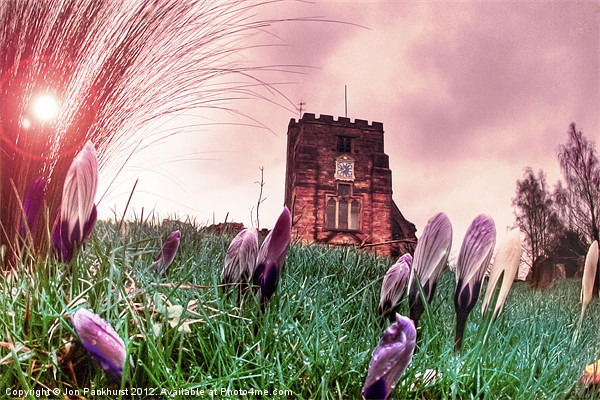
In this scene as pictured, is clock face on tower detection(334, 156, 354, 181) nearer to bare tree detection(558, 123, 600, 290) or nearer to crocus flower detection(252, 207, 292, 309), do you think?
bare tree detection(558, 123, 600, 290)

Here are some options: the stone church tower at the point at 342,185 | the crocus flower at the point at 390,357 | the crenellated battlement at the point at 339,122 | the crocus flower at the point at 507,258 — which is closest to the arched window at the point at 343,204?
the stone church tower at the point at 342,185

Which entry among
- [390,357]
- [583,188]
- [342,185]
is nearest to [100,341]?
[390,357]

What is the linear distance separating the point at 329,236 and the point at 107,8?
3.06 feet

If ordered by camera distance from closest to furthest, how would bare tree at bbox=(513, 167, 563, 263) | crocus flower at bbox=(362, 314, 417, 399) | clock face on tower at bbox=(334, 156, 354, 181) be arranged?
crocus flower at bbox=(362, 314, 417, 399)
bare tree at bbox=(513, 167, 563, 263)
clock face on tower at bbox=(334, 156, 354, 181)

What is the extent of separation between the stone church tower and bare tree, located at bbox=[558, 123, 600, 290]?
0.41 metres

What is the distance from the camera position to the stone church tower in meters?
1.12

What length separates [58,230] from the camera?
2.37ft

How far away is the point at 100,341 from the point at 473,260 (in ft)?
1.51

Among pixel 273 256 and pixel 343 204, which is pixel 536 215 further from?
pixel 273 256

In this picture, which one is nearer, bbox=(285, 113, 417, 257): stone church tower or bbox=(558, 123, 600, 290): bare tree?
bbox=(285, 113, 417, 257): stone church tower

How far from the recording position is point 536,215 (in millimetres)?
1232

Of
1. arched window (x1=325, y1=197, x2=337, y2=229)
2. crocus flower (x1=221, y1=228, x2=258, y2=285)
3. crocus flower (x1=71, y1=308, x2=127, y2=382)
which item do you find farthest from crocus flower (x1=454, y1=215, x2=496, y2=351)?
arched window (x1=325, y1=197, x2=337, y2=229)

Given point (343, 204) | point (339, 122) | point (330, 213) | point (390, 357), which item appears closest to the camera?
point (390, 357)

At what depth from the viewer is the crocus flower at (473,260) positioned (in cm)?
64
